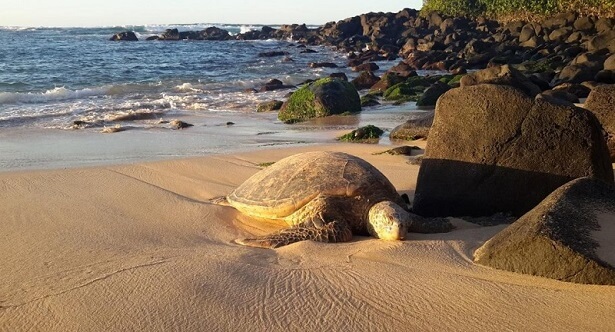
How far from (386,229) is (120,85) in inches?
752

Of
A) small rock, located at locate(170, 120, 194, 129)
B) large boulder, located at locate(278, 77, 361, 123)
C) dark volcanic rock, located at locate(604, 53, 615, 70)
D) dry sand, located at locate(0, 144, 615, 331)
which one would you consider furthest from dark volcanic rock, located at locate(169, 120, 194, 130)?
dark volcanic rock, located at locate(604, 53, 615, 70)

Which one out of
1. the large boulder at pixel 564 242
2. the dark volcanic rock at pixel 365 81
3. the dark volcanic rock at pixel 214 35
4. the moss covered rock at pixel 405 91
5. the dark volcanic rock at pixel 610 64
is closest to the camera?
the large boulder at pixel 564 242

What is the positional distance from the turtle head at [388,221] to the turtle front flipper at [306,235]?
240 mm

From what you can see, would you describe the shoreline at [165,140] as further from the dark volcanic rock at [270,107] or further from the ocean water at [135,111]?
the dark volcanic rock at [270,107]

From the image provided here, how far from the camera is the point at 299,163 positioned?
6.12 m

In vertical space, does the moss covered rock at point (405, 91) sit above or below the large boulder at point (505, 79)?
below

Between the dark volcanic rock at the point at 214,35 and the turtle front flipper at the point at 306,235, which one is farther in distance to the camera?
the dark volcanic rock at the point at 214,35

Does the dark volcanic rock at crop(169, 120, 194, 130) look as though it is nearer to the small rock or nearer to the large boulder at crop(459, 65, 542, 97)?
the small rock

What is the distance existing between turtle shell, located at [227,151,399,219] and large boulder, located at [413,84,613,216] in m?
0.60

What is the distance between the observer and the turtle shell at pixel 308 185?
5699mm

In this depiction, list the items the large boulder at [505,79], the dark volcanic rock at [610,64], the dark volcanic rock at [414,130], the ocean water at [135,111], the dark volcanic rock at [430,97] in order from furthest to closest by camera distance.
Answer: the dark volcanic rock at [610,64]
the dark volcanic rock at [430,97]
the large boulder at [505,79]
the dark volcanic rock at [414,130]
the ocean water at [135,111]

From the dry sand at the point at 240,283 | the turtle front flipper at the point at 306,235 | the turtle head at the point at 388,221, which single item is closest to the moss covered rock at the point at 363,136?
the dry sand at the point at 240,283

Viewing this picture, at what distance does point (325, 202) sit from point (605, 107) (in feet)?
16.4

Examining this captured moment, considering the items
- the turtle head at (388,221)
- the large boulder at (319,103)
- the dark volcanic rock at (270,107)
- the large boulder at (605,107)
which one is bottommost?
the dark volcanic rock at (270,107)
